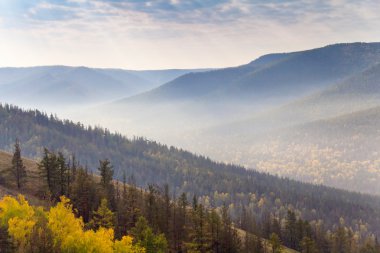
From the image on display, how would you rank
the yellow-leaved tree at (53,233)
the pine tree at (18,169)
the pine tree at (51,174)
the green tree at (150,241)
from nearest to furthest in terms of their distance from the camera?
the yellow-leaved tree at (53,233)
the green tree at (150,241)
the pine tree at (51,174)
the pine tree at (18,169)

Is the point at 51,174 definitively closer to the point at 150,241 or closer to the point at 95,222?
the point at 95,222

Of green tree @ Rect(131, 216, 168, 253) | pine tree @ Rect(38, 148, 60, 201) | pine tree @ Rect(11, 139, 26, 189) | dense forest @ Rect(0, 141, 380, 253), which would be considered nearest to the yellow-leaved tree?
dense forest @ Rect(0, 141, 380, 253)

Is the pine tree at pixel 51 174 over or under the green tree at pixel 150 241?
over

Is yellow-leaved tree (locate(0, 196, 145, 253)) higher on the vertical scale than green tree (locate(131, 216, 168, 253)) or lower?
higher

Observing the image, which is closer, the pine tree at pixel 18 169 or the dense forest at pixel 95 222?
the dense forest at pixel 95 222

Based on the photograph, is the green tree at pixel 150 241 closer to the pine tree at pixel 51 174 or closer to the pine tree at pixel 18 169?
the pine tree at pixel 51 174

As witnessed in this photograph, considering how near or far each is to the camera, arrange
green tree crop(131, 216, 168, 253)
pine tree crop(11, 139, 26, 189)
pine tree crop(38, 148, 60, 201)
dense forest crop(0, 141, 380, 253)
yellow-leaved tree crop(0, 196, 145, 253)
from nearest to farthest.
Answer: yellow-leaved tree crop(0, 196, 145, 253) → dense forest crop(0, 141, 380, 253) → green tree crop(131, 216, 168, 253) → pine tree crop(38, 148, 60, 201) → pine tree crop(11, 139, 26, 189)

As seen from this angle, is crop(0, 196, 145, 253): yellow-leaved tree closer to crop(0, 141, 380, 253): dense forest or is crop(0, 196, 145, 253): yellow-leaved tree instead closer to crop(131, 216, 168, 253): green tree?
crop(0, 141, 380, 253): dense forest

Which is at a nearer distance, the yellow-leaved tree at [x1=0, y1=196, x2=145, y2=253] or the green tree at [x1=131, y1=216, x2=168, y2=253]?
the yellow-leaved tree at [x1=0, y1=196, x2=145, y2=253]

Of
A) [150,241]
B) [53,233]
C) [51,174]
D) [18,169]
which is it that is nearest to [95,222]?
[150,241]

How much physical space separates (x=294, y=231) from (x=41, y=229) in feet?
370

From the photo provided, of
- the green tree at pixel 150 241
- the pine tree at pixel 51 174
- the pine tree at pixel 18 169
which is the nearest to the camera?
the green tree at pixel 150 241

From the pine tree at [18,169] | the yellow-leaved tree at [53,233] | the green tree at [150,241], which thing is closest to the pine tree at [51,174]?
the pine tree at [18,169]

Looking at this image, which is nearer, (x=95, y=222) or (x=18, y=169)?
(x=95, y=222)
